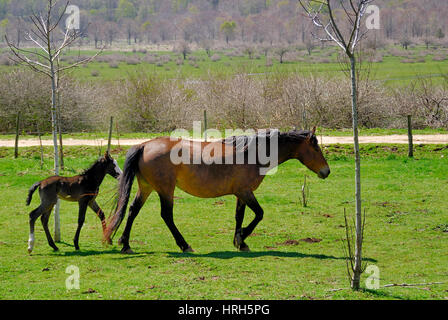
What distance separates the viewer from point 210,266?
30.9ft

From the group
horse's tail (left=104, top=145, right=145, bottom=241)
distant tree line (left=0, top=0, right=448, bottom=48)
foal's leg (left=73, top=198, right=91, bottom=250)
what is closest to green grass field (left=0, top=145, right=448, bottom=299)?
foal's leg (left=73, top=198, right=91, bottom=250)

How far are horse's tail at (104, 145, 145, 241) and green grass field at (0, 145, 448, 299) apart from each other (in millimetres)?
500

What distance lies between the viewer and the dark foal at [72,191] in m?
10.7

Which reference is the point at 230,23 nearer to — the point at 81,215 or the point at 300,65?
the point at 300,65

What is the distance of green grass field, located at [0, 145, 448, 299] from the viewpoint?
8.20 meters

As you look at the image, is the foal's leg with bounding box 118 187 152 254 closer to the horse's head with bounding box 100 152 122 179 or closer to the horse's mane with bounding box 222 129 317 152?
the horse's head with bounding box 100 152 122 179

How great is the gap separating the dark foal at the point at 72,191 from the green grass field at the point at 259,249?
36cm

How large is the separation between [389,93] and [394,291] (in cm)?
2877

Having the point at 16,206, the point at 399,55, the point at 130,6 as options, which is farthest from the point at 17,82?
the point at 130,6

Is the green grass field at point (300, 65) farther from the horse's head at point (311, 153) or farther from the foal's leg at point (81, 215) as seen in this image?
the foal's leg at point (81, 215)

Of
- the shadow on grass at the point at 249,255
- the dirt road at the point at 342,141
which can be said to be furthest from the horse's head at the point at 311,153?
the dirt road at the point at 342,141

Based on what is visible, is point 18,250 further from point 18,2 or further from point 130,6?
point 130,6
